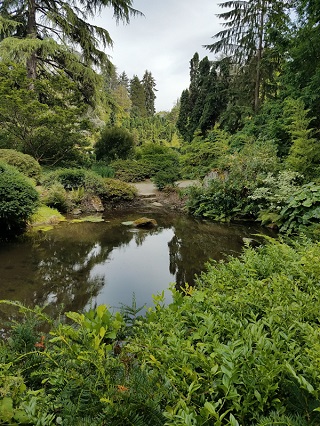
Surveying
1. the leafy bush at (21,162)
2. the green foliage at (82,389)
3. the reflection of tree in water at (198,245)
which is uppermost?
the leafy bush at (21,162)

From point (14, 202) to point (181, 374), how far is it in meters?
4.88

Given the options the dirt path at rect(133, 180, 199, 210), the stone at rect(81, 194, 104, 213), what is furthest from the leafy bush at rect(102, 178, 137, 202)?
the stone at rect(81, 194, 104, 213)

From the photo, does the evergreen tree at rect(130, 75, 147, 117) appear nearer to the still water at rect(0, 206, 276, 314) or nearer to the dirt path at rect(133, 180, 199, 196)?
the dirt path at rect(133, 180, 199, 196)

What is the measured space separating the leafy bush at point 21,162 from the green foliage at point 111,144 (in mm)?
6257

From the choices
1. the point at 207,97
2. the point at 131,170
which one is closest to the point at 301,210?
the point at 131,170

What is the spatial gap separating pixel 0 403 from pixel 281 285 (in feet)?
4.81

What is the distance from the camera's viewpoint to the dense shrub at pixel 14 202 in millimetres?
4969

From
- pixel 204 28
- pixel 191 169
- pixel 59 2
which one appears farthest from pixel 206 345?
pixel 204 28

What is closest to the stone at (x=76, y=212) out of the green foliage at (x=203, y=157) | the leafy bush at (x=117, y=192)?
the leafy bush at (x=117, y=192)

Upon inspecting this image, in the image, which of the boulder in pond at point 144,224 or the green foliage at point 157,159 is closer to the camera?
the boulder in pond at point 144,224

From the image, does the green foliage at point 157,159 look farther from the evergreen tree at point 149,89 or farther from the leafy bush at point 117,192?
the evergreen tree at point 149,89

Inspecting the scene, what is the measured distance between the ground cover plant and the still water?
2.35 ft

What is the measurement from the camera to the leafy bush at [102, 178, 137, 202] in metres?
9.45

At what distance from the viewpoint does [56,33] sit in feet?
39.6
